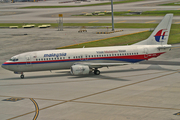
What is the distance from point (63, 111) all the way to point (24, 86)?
13303 mm

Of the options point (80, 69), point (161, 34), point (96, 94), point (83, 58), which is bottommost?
point (96, 94)

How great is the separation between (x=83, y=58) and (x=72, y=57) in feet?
5.80

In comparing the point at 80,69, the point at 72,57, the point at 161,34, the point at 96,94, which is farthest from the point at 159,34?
the point at 96,94

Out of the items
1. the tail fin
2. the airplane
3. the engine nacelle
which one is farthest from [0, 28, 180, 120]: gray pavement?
the tail fin

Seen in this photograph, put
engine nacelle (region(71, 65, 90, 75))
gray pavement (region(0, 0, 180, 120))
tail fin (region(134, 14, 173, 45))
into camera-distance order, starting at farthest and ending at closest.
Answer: tail fin (region(134, 14, 173, 45))
engine nacelle (region(71, 65, 90, 75))
gray pavement (region(0, 0, 180, 120))

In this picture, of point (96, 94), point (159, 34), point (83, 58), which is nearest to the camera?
point (96, 94)

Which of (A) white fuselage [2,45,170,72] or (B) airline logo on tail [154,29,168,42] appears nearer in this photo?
(A) white fuselage [2,45,170,72]

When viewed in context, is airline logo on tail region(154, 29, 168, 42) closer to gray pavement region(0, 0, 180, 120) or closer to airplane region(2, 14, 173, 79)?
airplane region(2, 14, 173, 79)

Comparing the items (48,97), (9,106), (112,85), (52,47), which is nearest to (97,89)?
(112,85)

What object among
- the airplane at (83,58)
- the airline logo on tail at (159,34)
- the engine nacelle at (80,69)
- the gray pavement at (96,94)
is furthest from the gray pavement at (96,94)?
the airline logo on tail at (159,34)

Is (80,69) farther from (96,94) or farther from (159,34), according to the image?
(159,34)

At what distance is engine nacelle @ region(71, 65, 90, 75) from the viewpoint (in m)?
43.8

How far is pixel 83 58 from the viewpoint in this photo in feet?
150

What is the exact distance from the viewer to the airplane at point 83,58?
4419 centimetres
